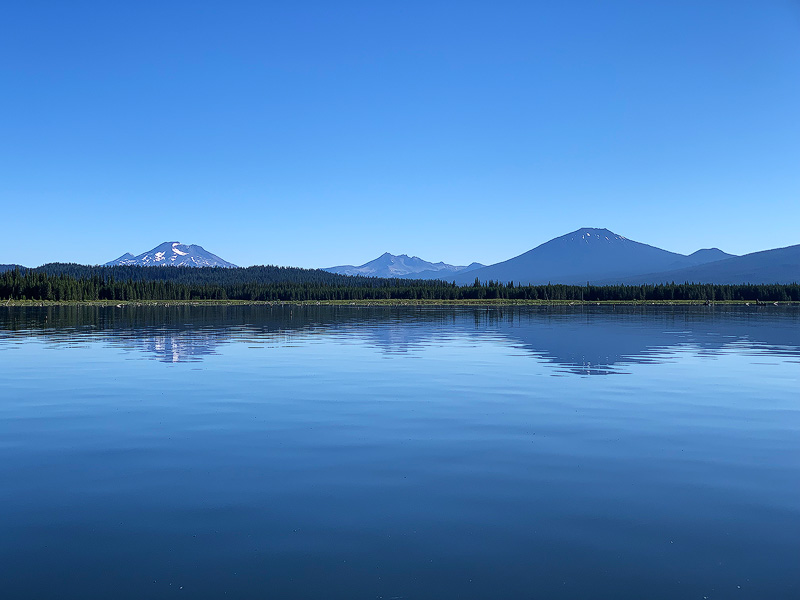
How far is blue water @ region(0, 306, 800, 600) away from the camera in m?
11.9

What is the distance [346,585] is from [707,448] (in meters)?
14.8

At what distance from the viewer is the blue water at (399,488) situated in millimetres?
11875

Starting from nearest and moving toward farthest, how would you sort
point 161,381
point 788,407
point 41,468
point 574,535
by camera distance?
point 574,535, point 41,468, point 788,407, point 161,381

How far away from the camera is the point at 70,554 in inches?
499

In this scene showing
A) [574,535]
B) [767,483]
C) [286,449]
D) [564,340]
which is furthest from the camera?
[564,340]

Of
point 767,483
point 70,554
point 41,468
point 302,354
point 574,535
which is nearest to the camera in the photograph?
point 70,554

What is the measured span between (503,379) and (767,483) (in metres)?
21.9

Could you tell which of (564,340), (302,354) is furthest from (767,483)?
(564,340)

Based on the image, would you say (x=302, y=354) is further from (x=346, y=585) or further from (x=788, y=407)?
(x=346, y=585)

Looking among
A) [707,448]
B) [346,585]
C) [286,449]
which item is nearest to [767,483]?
[707,448]

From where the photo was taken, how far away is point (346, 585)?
11.5 m

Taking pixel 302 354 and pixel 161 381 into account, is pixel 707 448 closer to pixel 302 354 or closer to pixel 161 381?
pixel 161 381

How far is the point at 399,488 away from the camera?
16.9m

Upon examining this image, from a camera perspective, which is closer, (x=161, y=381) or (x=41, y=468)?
(x=41, y=468)
